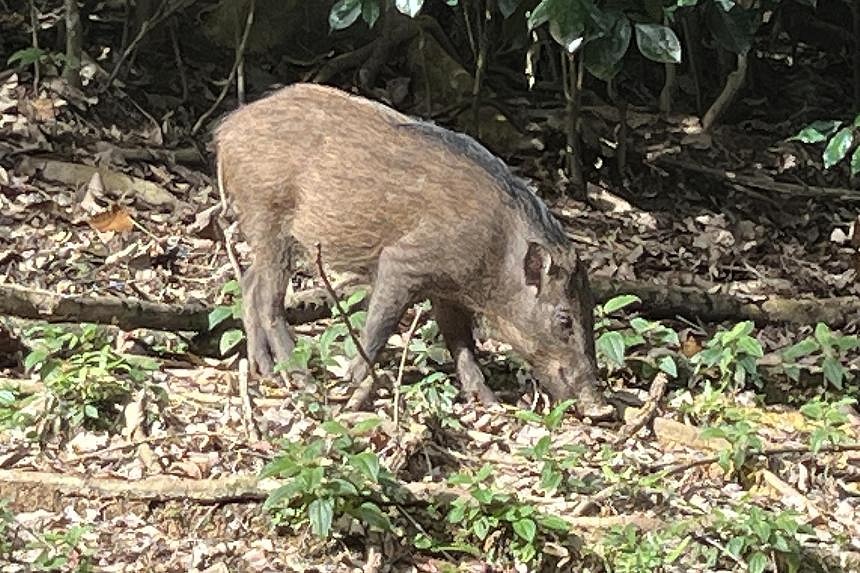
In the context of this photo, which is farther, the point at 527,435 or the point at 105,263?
the point at 105,263

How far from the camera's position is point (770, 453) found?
17.9ft

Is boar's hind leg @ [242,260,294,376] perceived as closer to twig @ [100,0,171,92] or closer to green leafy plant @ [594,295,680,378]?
green leafy plant @ [594,295,680,378]

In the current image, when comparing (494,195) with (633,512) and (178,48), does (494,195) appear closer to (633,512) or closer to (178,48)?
(633,512)

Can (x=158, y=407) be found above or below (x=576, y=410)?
above

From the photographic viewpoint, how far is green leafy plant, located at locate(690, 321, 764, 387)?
6.24 m

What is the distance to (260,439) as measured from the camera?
5227 mm

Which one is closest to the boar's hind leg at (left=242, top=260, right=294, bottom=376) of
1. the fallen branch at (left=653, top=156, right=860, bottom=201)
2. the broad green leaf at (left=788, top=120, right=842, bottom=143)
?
the broad green leaf at (left=788, top=120, right=842, bottom=143)

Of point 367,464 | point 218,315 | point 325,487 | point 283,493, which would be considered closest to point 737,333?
point 218,315

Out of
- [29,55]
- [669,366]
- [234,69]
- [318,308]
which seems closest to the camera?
[669,366]

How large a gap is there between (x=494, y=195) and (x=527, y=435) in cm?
103

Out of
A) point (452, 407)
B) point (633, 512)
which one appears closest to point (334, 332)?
point (452, 407)

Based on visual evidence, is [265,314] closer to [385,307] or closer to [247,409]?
[385,307]

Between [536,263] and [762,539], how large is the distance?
Result: 6.15ft

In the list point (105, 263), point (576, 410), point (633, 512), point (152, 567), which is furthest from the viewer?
point (105, 263)
